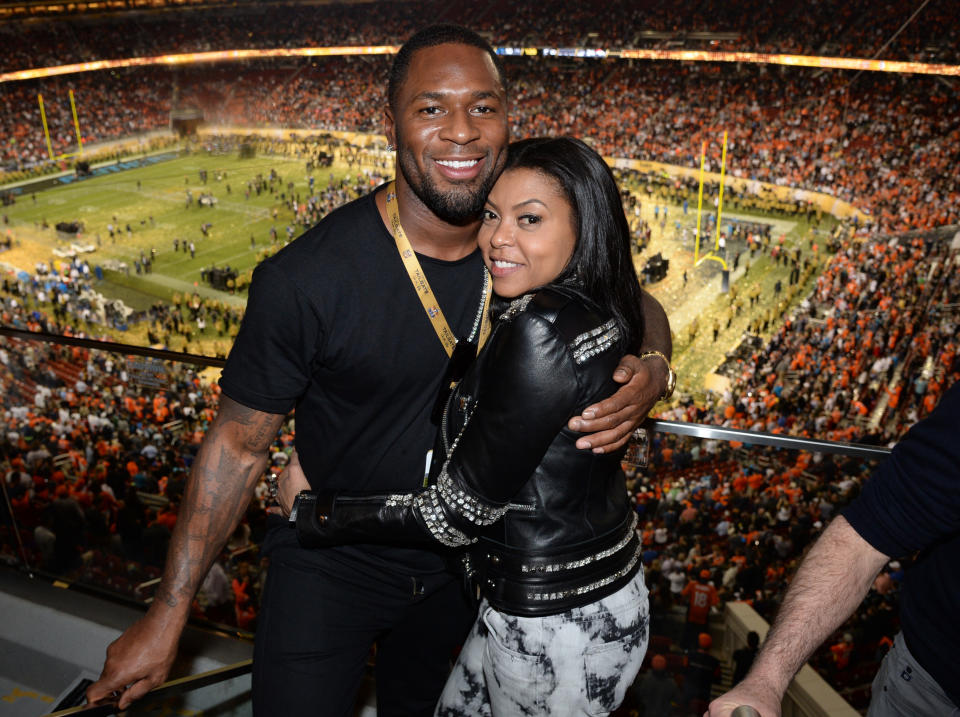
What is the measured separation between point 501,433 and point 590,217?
1.91 feet

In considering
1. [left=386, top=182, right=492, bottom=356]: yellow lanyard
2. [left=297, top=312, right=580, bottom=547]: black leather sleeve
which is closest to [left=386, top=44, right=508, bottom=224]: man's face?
[left=386, top=182, right=492, bottom=356]: yellow lanyard

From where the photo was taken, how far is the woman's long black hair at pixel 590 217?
1.82 metres

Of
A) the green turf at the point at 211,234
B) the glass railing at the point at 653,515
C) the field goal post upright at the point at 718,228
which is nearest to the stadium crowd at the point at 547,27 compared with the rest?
the field goal post upright at the point at 718,228

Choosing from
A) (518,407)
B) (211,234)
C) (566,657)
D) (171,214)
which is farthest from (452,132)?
(171,214)

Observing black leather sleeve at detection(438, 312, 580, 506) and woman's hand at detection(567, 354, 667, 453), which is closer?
black leather sleeve at detection(438, 312, 580, 506)

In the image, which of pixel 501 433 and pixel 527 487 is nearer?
pixel 501 433

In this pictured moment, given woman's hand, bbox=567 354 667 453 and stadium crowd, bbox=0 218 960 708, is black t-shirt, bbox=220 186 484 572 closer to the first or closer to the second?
woman's hand, bbox=567 354 667 453

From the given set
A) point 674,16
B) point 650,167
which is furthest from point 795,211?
point 674,16

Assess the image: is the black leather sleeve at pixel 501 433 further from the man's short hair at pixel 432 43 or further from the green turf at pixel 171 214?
the green turf at pixel 171 214

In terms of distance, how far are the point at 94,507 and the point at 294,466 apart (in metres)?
2.44

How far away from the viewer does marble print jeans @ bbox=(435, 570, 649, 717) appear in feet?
5.76

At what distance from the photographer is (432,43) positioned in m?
2.22

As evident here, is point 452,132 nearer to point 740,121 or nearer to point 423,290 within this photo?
point 423,290

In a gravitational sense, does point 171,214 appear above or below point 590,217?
below
